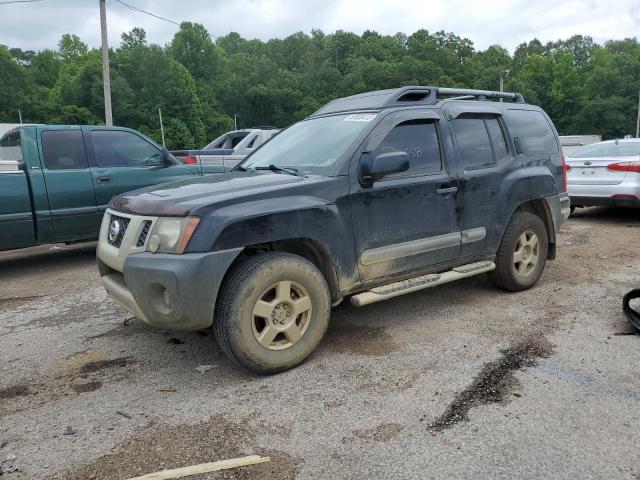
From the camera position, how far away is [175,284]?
3.12 metres

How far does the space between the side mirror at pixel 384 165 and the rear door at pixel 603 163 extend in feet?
21.5

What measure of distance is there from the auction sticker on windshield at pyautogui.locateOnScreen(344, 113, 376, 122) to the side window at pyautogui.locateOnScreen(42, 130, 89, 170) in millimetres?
4007

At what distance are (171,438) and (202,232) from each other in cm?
115

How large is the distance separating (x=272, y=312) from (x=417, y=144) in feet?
6.13

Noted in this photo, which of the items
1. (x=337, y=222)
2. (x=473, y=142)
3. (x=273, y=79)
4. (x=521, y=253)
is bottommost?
(x=521, y=253)

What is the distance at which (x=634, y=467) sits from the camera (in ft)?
7.97

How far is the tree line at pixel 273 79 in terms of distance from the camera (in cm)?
6038

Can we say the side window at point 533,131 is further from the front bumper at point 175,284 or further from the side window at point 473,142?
the front bumper at point 175,284

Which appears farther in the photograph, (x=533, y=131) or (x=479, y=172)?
(x=533, y=131)

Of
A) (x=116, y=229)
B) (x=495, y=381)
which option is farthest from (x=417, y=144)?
Result: (x=116, y=229)

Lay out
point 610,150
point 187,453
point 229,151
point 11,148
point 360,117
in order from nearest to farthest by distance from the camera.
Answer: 1. point 187,453
2. point 360,117
3. point 11,148
4. point 610,150
5. point 229,151

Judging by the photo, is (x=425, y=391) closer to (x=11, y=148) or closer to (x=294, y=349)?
(x=294, y=349)

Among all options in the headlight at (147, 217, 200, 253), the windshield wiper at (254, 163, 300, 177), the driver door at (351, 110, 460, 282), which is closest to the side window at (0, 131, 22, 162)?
the windshield wiper at (254, 163, 300, 177)

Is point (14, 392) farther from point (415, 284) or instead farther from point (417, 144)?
point (417, 144)
